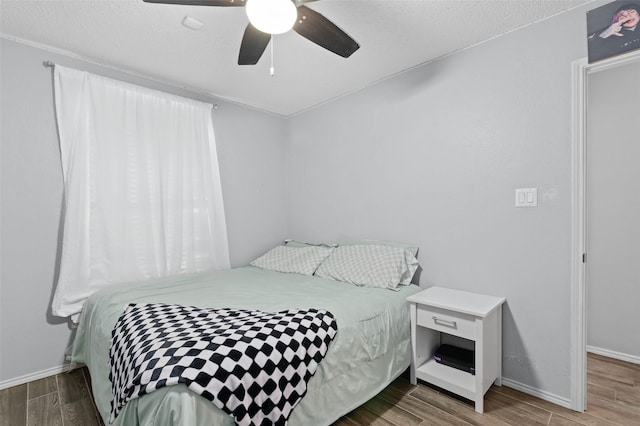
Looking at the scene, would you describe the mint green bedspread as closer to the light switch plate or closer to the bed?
the bed

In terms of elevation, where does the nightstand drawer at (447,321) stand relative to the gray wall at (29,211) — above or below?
below

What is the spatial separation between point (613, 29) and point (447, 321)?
1.90m

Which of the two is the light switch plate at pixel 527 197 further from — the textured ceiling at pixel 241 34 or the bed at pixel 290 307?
the textured ceiling at pixel 241 34

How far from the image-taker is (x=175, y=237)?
9.18 feet

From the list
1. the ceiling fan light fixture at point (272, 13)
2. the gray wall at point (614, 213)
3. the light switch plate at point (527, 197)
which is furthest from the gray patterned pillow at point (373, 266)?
the ceiling fan light fixture at point (272, 13)

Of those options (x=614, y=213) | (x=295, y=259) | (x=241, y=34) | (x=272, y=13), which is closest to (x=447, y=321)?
(x=295, y=259)

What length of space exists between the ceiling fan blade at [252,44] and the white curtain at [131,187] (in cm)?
123

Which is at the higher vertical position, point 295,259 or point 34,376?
point 295,259

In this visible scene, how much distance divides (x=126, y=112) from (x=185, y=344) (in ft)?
7.11

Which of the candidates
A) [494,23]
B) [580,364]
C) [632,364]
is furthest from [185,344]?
[632,364]

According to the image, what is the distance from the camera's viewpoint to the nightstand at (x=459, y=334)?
182 centimetres

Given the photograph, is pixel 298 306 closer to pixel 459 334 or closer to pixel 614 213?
pixel 459 334

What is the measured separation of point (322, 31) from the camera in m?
1.62

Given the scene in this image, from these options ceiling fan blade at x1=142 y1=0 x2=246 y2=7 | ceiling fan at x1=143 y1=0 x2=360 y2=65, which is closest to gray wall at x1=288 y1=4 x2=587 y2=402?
ceiling fan at x1=143 y1=0 x2=360 y2=65
